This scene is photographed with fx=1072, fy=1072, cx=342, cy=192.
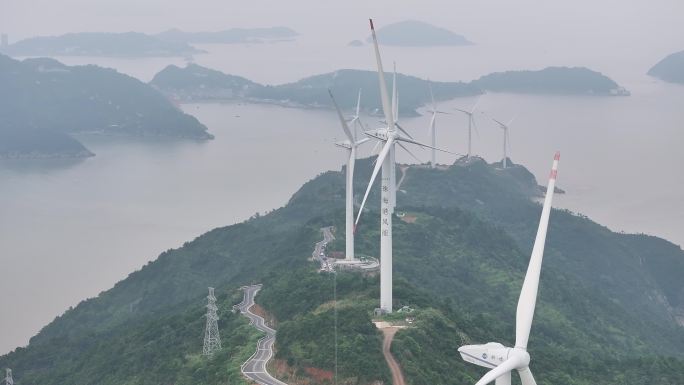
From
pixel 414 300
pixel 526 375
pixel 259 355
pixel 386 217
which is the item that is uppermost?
pixel 386 217

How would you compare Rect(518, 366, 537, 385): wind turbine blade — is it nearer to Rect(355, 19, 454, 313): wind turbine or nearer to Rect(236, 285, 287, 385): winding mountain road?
Rect(236, 285, 287, 385): winding mountain road

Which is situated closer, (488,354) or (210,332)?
(488,354)

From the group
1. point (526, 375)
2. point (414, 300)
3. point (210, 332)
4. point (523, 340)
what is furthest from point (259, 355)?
point (523, 340)

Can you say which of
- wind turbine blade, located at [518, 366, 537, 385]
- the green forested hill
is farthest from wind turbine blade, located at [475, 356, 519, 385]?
the green forested hill

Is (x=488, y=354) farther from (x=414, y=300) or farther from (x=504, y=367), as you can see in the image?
(x=414, y=300)

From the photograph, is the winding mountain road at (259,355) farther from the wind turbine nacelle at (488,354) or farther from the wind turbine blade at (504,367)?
the wind turbine blade at (504,367)

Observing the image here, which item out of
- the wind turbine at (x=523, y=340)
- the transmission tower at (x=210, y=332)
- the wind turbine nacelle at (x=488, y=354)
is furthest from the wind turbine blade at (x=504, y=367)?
the transmission tower at (x=210, y=332)

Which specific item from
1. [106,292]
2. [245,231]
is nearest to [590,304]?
[245,231]

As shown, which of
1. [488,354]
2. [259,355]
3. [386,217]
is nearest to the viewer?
[488,354]
